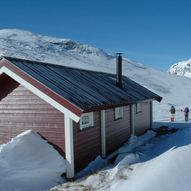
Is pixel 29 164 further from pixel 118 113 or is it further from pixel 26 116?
pixel 118 113

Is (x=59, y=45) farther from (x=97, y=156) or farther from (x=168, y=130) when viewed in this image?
(x=97, y=156)

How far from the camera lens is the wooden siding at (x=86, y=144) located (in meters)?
11.4

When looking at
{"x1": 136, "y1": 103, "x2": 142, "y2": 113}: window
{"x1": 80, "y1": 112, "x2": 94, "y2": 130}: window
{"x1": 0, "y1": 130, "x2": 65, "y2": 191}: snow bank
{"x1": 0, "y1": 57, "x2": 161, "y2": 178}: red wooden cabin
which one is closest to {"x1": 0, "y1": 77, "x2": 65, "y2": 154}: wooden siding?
{"x1": 0, "y1": 57, "x2": 161, "y2": 178}: red wooden cabin

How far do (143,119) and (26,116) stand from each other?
9.43 m

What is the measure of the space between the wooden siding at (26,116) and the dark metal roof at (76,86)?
27.1 inches

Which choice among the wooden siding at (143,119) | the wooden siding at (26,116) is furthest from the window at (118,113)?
the wooden siding at (26,116)

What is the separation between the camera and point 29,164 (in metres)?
10.8

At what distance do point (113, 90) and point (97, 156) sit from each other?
3725mm

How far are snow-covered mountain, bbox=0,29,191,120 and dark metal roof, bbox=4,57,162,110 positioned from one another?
128 feet

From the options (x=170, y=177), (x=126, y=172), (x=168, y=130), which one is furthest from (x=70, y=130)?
(x=168, y=130)

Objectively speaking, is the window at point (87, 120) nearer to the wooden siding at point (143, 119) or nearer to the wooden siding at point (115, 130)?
the wooden siding at point (115, 130)

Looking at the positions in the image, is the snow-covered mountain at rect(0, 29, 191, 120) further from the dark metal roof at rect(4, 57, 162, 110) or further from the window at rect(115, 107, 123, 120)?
the dark metal roof at rect(4, 57, 162, 110)

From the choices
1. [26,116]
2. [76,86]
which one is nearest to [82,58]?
[76,86]

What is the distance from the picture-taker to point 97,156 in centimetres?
1302
